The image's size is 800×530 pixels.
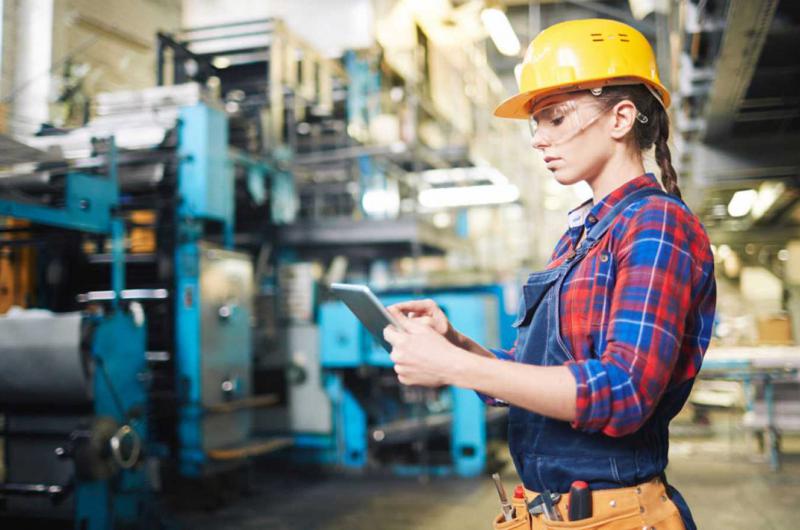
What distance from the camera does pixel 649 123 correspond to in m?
1.62

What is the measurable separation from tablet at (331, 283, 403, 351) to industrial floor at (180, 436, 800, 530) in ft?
13.1

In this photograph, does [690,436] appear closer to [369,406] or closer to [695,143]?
[695,143]

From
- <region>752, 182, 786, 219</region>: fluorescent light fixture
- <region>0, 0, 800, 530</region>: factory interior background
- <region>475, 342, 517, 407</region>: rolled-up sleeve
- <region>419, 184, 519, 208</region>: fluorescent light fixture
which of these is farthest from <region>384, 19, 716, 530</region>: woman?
<region>419, 184, 519, 208</region>: fluorescent light fixture

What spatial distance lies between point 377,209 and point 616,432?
7293 mm

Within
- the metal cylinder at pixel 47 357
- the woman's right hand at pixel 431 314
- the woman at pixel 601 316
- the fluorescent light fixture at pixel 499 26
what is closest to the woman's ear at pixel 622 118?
the woman at pixel 601 316

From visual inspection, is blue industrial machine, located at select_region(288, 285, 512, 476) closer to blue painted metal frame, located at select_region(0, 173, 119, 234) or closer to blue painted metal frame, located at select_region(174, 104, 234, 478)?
blue painted metal frame, located at select_region(174, 104, 234, 478)

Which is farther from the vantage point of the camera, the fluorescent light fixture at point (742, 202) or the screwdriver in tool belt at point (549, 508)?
the fluorescent light fixture at point (742, 202)

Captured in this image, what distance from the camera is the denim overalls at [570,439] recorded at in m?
1.46

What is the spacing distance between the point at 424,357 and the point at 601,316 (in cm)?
39

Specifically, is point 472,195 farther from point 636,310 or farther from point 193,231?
point 636,310

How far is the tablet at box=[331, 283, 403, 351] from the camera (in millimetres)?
1380

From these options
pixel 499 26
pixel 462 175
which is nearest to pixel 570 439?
pixel 499 26

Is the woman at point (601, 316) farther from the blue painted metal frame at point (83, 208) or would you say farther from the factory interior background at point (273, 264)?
the blue painted metal frame at point (83, 208)

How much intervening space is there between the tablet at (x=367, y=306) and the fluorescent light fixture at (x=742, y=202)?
908 centimetres
